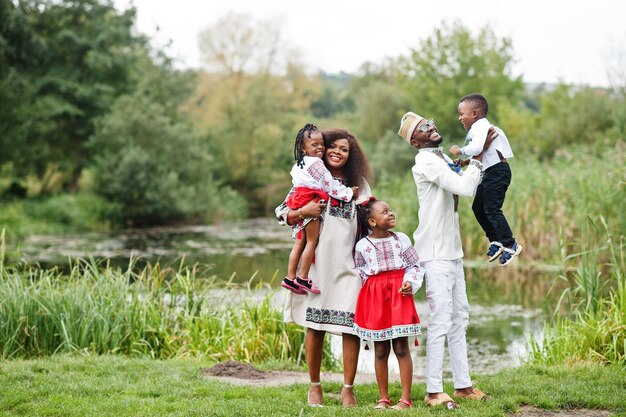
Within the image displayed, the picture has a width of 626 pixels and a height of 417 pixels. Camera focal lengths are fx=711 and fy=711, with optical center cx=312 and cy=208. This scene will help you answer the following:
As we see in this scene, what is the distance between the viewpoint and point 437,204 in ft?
15.5

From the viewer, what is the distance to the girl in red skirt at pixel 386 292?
4.50 meters

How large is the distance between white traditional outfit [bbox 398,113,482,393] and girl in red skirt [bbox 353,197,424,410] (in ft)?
0.47

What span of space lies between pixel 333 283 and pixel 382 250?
402mm

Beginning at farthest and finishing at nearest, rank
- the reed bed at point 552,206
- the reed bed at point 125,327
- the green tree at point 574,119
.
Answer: the green tree at point 574,119, the reed bed at point 552,206, the reed bed at point 125,327

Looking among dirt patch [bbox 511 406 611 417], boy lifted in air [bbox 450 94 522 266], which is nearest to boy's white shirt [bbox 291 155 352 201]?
boy lifted in air [bbox 450 94 522 266]

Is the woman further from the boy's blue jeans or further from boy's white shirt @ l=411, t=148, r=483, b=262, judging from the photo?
the boy's blue jeans

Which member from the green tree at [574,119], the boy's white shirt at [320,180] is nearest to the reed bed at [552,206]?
the boy's white shirt at [320,180]

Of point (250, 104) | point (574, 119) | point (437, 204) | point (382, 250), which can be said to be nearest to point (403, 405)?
point (382, 250)

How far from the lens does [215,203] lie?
32938 mm

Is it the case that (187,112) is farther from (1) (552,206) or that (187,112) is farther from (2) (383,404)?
(2) (383,404)

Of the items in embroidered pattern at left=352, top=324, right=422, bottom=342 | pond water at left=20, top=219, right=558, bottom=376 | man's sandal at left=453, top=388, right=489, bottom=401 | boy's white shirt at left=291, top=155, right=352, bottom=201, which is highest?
boy's white shirt at left=291, top=155, right=352, bottom=201

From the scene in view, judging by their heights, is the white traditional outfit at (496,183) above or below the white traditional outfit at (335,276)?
above

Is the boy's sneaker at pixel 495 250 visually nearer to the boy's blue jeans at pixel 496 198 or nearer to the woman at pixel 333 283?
the boy's blue jeans at pixel 496 198

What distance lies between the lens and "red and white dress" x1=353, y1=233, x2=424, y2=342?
4500mm
